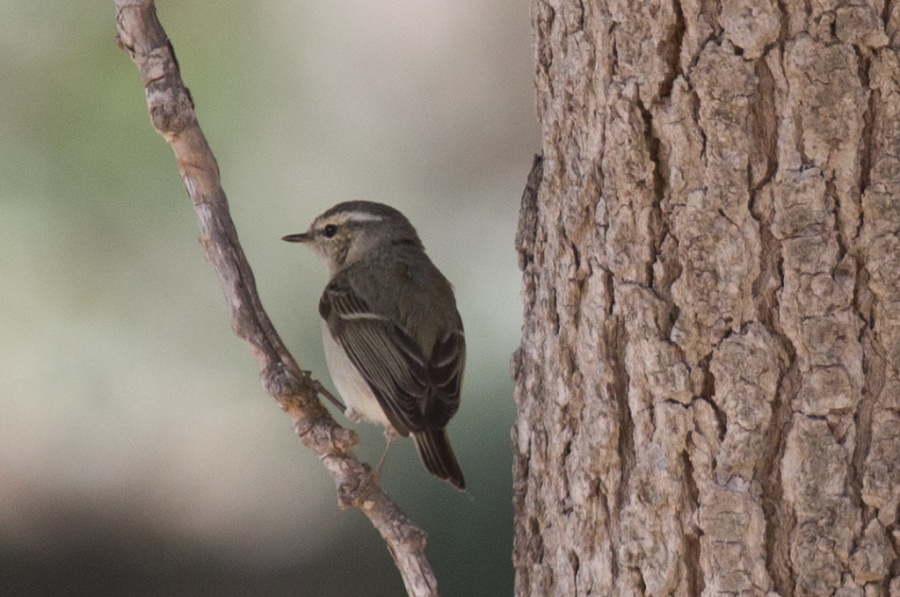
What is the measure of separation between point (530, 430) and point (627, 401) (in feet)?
1.06

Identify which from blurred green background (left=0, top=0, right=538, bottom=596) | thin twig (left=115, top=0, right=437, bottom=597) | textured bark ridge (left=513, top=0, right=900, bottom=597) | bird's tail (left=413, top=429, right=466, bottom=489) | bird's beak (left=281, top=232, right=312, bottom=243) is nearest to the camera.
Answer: textured bark ridge (left=513, top=0, right=900, bottom=597)

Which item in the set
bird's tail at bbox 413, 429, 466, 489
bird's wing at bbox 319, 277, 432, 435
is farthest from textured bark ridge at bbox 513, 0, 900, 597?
bird's wing at bbox 319, 277, 432, 435

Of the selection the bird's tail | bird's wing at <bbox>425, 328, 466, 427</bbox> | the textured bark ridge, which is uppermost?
the textured bark ridge

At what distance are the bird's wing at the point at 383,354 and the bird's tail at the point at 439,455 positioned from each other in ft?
0.15

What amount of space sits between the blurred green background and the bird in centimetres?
23

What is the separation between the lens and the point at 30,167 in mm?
4258

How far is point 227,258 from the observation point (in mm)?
2855

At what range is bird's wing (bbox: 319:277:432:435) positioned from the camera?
12.5ft

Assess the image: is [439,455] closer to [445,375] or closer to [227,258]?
[445,375]

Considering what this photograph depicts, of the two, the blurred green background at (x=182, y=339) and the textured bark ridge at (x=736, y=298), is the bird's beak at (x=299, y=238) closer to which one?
the blurred green background at (x=182, y=339)

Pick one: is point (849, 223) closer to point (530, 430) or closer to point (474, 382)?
point (530, 430)

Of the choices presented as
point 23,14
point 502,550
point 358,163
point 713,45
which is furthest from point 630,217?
point 23,14

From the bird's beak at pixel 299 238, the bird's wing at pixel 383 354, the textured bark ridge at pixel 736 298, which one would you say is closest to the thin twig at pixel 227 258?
the textured bark ridge at pixel 736 298

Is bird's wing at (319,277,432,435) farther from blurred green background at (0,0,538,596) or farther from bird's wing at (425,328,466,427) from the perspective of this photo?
blurred green background at (0,0,538,596)
